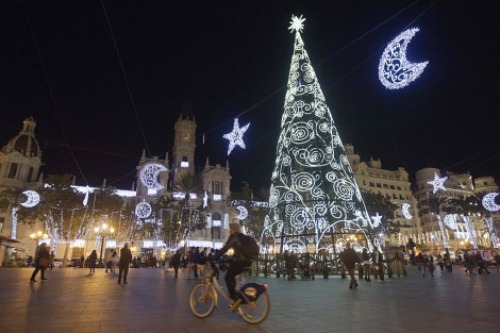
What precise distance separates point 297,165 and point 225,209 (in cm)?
4971

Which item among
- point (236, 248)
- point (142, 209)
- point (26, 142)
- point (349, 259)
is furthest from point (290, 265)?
point (26, 142)

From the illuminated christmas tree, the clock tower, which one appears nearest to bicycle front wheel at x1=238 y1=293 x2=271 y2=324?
the illuminated christmas tree

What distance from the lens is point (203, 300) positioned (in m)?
6.04

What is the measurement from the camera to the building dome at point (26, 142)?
61.8 meters

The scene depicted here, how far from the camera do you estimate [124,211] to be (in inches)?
1971

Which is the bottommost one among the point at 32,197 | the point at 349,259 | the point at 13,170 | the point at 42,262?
the point at 42,262

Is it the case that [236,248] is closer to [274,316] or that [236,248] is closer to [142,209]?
[274,316]

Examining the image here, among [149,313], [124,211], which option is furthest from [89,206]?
[149,313]

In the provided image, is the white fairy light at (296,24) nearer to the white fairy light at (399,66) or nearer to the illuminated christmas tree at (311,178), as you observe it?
the illuminated christmas tree at (311,178)

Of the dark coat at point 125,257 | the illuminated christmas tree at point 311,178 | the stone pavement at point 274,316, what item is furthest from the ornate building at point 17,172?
the stone pavement at point 274,316

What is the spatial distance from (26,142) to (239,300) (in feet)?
241

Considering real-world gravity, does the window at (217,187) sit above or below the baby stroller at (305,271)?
above

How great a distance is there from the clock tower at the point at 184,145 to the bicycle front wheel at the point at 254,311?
6159 cm

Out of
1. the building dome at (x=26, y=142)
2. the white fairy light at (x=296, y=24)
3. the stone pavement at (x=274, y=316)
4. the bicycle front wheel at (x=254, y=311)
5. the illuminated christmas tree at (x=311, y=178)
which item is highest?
the building dome at (x=26, y=142)
